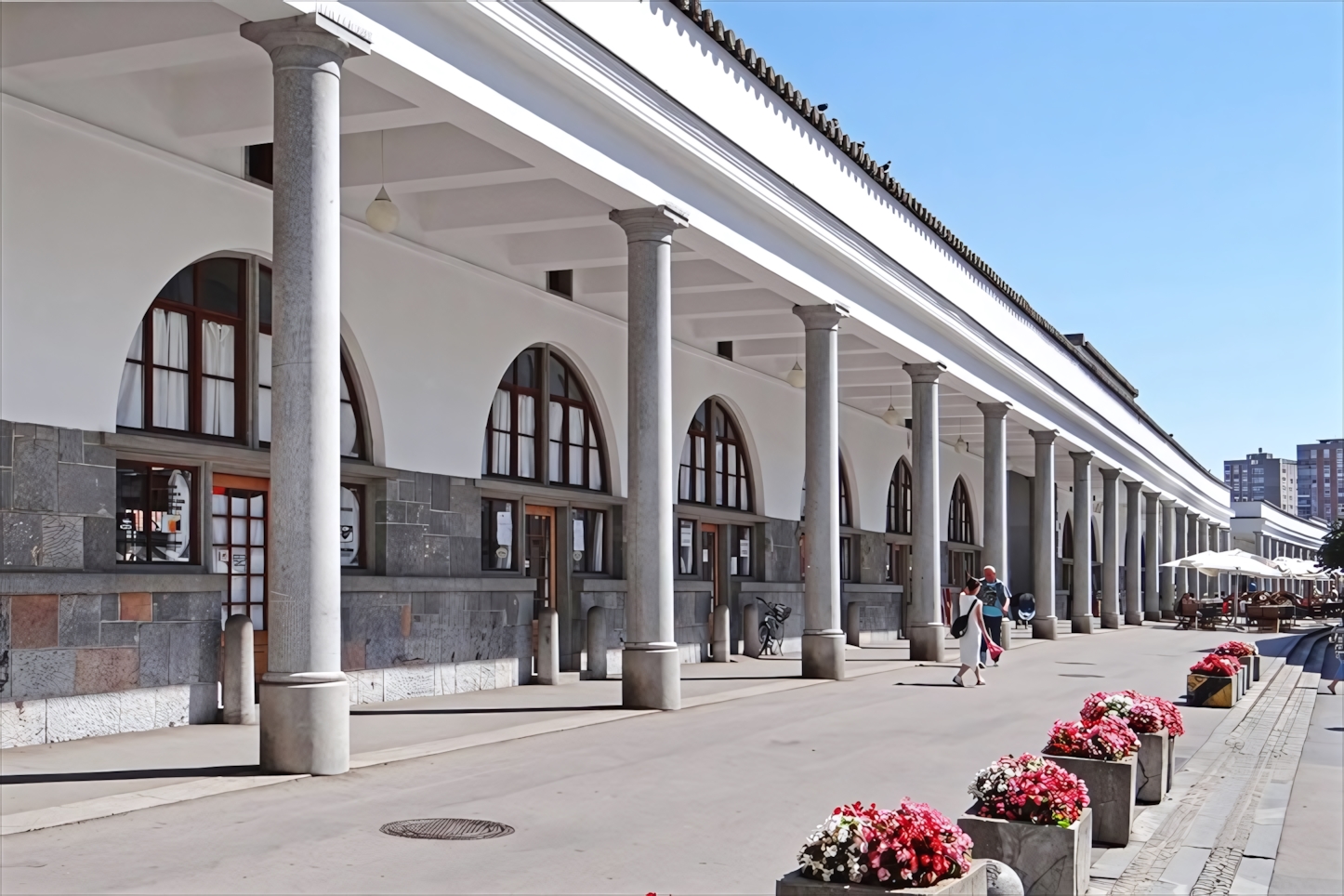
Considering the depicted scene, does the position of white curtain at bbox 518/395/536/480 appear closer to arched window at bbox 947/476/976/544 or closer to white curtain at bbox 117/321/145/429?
white curtain at bbox 117/321/145/429

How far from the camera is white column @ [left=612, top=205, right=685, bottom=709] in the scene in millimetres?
15469

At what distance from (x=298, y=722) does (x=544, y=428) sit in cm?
1064

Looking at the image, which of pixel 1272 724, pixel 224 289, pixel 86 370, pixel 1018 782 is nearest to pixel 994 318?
pixel 1272 724

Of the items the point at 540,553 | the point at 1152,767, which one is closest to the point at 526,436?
the point at 540,553

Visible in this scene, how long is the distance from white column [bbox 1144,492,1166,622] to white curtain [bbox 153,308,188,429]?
4567 cm

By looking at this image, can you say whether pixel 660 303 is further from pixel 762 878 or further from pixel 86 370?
pixel 762 878

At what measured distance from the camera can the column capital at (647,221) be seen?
1561 centimetres

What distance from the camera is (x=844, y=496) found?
3388cm

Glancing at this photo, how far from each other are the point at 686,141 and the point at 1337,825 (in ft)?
31.0

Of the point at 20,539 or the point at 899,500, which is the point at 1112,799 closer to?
the point at 20,539

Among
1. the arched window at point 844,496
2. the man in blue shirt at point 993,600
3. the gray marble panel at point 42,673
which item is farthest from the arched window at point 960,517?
the gray marble panel at point 42,673

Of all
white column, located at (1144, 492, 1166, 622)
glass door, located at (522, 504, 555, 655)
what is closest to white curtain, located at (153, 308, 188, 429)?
glass door, located at (522, 504, 555, 655)

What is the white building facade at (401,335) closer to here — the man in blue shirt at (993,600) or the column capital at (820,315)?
the column capital at (820,315)

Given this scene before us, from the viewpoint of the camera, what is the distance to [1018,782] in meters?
7.46
